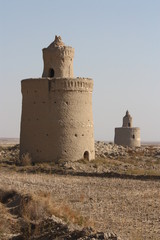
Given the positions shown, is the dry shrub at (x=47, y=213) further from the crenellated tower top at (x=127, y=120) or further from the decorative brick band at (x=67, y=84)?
the crenellated tower top at (x=127, y=120)

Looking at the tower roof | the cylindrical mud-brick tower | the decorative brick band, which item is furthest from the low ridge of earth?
the tower roof

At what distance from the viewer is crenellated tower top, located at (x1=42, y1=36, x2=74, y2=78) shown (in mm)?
23531

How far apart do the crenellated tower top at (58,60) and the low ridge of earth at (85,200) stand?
4.87 meters

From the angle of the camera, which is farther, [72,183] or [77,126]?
[77,126]

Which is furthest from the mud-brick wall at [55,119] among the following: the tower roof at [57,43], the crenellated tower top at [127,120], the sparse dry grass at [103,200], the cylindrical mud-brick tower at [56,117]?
the crenellated tower top at [127,120]

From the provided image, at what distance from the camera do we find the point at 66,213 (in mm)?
10352

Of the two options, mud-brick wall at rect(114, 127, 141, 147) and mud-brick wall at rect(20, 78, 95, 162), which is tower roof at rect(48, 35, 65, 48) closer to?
mud-brick wall at rect(20, 78, 95, 162)

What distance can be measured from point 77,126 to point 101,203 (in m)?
10.1

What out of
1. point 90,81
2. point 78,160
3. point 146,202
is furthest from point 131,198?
point 90,81

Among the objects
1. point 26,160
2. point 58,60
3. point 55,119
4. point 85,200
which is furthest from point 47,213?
point 58,60

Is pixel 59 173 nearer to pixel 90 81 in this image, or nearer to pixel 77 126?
pixel 77 126

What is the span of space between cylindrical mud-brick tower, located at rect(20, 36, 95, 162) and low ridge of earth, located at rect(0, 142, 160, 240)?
0.76 m

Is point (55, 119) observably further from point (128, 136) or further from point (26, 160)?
point (128, 136)

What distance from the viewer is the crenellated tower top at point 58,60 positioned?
23531 millimetres
